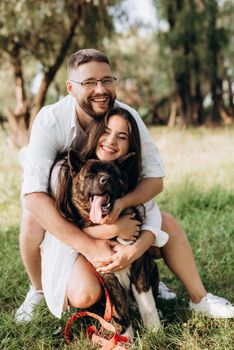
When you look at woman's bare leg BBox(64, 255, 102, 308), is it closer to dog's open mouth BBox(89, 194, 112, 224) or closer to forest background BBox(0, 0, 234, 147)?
dog's open mouth BBox(89, 194, 112, 224)

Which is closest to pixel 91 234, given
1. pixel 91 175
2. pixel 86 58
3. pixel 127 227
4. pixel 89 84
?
pixel 127 227

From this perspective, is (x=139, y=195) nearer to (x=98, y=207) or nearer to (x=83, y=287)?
(x=98, y=207)

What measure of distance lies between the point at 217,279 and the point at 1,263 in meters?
1.92

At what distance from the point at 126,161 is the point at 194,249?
74.5 inches

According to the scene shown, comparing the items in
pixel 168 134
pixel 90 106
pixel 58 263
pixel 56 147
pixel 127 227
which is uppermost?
pixel 90 106

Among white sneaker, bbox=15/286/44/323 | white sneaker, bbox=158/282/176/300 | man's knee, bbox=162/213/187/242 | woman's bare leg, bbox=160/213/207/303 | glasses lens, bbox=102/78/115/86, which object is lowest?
white sneaker, bbox=158/282/176/300

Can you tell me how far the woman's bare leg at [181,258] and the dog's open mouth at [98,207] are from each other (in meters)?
0.62

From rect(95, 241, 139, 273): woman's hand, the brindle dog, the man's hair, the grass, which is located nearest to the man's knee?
the brindle dog

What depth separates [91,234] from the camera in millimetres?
2902

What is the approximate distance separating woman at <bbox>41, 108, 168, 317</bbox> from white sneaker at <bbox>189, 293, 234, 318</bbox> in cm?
51

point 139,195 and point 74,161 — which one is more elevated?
point 74,161

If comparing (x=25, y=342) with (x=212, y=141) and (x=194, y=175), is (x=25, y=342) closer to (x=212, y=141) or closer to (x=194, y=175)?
(x=194, y=175)

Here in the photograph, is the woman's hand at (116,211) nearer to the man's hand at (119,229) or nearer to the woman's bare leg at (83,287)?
the man's hand at (119,229)

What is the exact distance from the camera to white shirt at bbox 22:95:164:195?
2.93m
